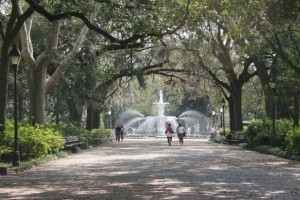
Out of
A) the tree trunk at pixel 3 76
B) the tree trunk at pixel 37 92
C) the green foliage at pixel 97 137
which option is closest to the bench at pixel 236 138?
the green foliage at pixel 97 137

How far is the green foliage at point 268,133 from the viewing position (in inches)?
978

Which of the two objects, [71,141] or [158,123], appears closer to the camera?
[71,141]

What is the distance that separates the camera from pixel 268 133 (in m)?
27.3

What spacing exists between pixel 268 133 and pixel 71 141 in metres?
10.6

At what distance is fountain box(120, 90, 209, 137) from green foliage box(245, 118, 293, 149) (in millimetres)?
33731

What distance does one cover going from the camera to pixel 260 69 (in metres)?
31.7

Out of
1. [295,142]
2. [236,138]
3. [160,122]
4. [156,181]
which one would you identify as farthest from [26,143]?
[160,122]

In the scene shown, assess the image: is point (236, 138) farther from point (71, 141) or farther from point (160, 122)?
point (160, 122)

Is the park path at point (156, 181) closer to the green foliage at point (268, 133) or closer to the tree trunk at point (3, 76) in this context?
the tree trunk at point (3, 76)

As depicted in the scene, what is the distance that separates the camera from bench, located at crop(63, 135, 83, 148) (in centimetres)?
2522

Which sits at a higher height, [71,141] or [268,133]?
[268,133]

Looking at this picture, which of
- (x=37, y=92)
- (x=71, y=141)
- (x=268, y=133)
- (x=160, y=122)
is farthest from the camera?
(x=160, y=122)

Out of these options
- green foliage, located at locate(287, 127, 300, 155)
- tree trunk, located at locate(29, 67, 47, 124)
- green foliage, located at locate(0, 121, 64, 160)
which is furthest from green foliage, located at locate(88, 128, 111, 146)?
green foliage, located at locate(287, 127, 300, 155)

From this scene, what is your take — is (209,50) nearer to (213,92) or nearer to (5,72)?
(213,92)
